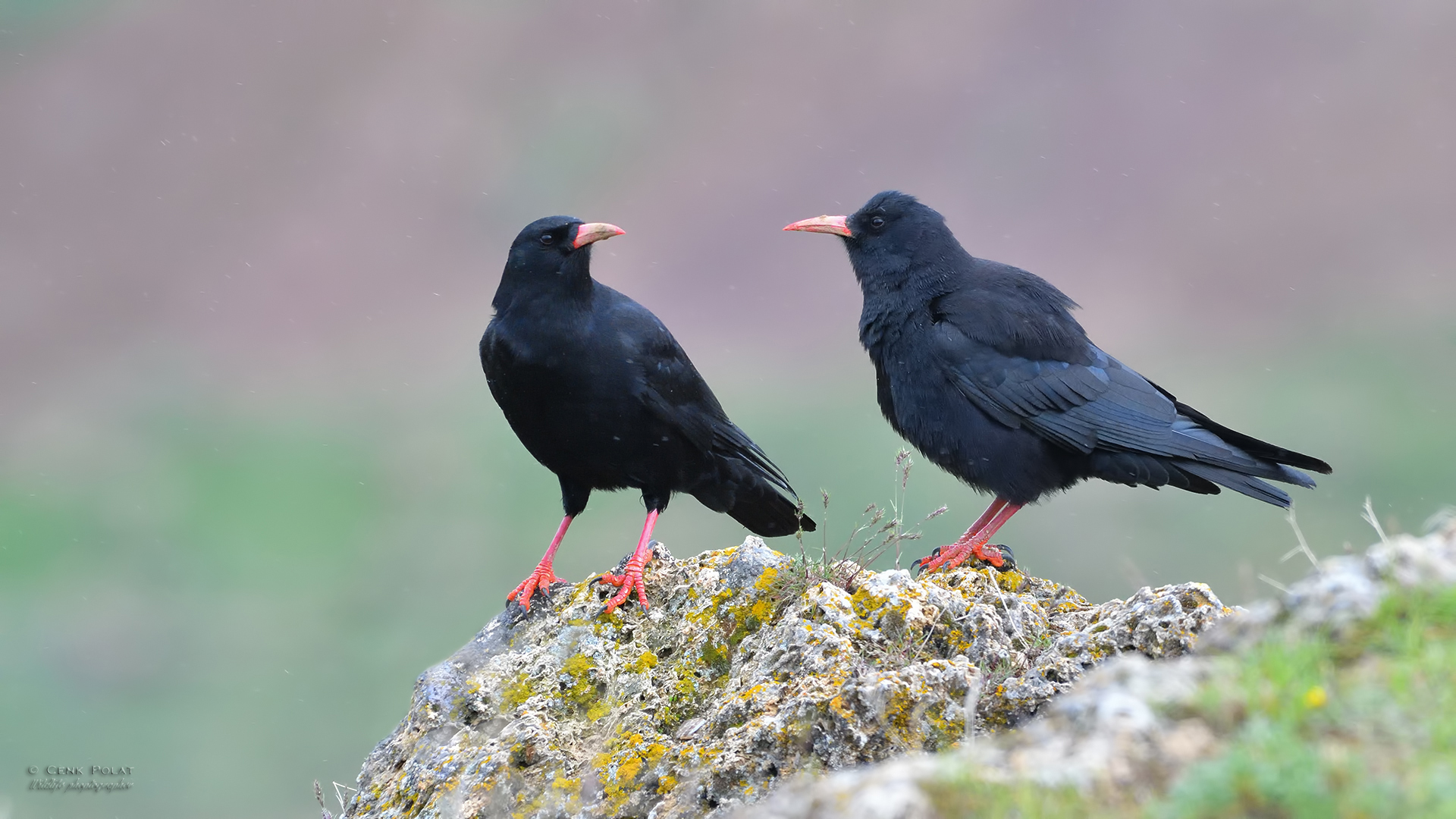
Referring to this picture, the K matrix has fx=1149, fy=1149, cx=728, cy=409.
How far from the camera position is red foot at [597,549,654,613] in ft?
17.2

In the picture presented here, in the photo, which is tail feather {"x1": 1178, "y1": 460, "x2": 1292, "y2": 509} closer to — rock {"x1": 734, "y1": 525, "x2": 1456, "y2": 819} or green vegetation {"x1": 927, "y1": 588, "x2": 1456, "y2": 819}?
rock {"x1": 734, "y1": 525, "x2": 1456, "y2": 819}

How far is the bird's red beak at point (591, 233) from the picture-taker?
6.24 meters

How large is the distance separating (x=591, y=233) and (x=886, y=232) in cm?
199

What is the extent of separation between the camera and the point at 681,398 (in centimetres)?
664

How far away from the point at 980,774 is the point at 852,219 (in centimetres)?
539

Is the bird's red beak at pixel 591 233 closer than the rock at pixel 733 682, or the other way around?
the rock at pixel 733 682

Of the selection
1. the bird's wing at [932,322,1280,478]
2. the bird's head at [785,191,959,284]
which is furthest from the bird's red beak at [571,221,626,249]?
the bird's wing at [932,322,1280,478]

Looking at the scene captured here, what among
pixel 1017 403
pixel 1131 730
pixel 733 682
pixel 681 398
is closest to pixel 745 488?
pixel 681 398

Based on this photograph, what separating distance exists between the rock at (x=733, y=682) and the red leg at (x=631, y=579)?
0.06 m

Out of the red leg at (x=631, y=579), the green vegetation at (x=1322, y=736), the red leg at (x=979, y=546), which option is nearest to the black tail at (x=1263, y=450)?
the red leg at (x=979, y=546)

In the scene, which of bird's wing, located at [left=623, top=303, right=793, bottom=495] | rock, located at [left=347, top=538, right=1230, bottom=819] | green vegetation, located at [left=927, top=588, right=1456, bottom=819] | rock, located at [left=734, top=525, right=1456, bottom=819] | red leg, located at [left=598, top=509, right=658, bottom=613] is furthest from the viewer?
bird's wing, located at [left=623, top=303, right=793, bottom=495]

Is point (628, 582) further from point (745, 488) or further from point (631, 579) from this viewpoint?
point (745, 488)

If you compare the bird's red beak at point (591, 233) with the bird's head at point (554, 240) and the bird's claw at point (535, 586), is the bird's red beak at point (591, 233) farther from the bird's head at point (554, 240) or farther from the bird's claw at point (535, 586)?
the bird's claw at point (535, 586)

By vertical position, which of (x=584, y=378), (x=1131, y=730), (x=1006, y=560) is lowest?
(x=1131, y=730)
